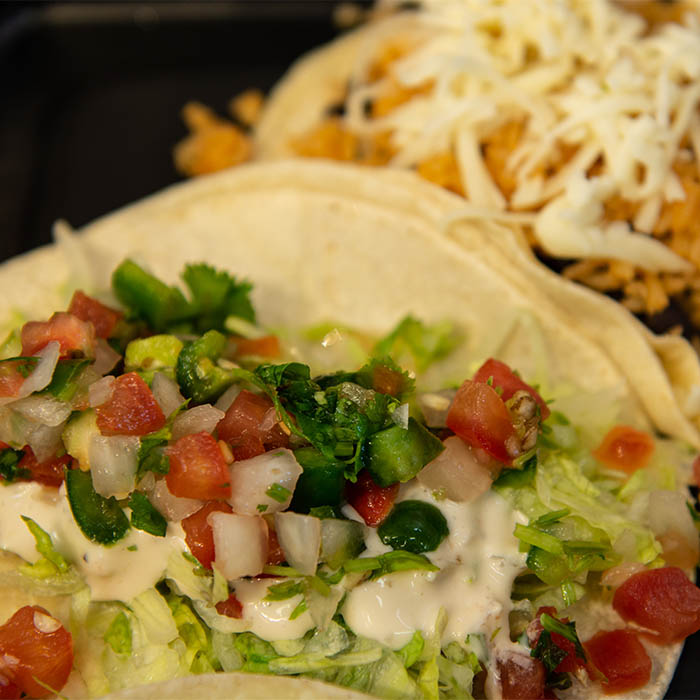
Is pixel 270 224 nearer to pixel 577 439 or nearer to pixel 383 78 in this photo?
pixel 383 78

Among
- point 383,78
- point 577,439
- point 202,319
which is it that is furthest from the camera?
point 383,78

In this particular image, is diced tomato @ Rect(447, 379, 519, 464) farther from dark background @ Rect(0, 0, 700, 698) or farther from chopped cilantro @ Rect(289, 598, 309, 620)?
dark background @ Rect(0, 0, 700, 698)

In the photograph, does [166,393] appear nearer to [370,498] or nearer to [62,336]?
[62,336]

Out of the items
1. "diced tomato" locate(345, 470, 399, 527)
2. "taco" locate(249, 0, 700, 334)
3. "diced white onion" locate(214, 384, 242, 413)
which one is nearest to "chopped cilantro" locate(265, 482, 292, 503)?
"diced tomato" locate(345, 470, 399, 527)

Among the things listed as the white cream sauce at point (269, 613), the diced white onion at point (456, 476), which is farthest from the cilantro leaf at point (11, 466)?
the diced white onion at point (456, 476)

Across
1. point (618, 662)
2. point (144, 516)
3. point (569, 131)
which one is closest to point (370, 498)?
point (144, 516)

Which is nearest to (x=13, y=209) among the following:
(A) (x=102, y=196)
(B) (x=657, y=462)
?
(A) (x=102, y=196)
